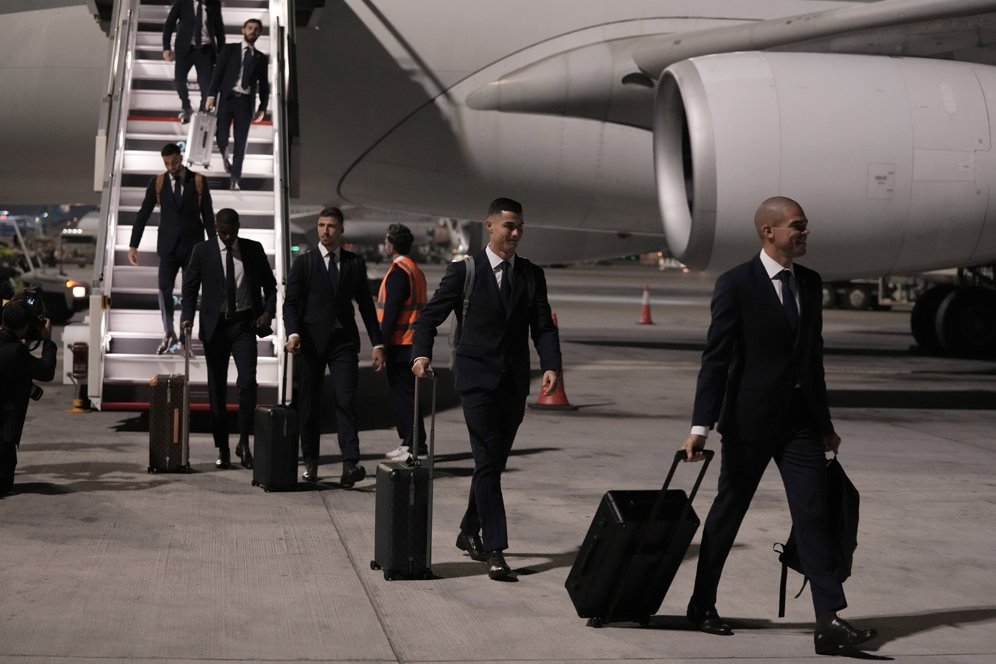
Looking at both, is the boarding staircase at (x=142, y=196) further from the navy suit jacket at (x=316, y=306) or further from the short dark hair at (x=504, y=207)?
the short dark hair at (x=504, y=207)

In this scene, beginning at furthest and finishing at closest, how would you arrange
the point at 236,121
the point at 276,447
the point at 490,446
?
1. the point at 236,121
2. the point at 276,447
3. the point at 490,446

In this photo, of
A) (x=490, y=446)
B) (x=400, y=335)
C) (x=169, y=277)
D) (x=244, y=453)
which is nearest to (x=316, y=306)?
(x=400, y=335)

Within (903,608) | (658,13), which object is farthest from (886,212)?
(903,608)

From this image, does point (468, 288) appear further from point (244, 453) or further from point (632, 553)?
point (244, 453)

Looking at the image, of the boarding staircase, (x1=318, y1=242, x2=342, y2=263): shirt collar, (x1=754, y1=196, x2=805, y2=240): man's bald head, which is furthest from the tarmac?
(x1=754, y1=196, x2=805, y2=240): man's bald head

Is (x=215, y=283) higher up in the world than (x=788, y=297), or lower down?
lower down

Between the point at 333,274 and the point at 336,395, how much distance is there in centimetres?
72

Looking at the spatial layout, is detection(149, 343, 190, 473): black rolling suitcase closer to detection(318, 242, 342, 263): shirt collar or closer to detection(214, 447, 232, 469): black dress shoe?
detection(214, 447, 232, 469): black dress shoe

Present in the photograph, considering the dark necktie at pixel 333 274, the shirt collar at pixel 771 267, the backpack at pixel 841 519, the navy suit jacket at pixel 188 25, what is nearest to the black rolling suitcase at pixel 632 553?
the backpack at pixel 841 519

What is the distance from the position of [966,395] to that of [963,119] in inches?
153

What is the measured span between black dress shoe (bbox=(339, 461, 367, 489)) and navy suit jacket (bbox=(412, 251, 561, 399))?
79.7 inches

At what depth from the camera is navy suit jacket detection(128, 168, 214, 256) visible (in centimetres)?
1007

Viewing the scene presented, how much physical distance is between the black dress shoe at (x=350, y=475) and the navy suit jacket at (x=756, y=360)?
3369 mm

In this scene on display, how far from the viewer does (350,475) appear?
8.06 m
